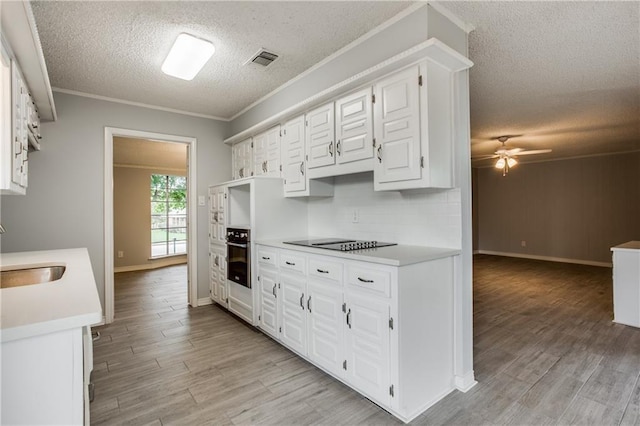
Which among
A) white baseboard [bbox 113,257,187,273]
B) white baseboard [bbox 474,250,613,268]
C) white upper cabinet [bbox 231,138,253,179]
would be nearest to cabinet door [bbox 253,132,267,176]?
white upper cabinet [bbox 231,138,253,179]

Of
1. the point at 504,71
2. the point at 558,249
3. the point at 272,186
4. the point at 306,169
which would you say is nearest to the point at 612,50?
the point at 504,71

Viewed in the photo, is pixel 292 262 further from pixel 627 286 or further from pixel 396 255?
pixel 627 286

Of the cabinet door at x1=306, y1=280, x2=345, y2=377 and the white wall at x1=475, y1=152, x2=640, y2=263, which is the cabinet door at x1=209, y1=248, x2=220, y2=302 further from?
the white wall at x1=475, y1=152, x2=640, y2=263

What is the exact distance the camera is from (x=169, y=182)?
7.76 m

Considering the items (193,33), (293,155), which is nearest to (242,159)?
(293,155)

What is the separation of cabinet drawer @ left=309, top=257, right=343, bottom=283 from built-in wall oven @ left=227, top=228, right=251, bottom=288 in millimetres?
1060

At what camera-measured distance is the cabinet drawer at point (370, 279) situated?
6.23ft

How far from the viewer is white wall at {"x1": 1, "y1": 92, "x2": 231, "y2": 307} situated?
3289 mm

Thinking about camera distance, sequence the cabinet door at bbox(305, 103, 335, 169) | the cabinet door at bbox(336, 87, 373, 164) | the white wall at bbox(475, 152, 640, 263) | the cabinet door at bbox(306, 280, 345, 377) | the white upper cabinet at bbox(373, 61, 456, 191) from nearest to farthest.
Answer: the white upper cabinet at bbox(373, 61, 456, 191) < the cabinet door at bbox(306, 280, 345, 377) < the cabinet door at bbox(336, 87, 373, 164) < the cabinet door at bbox(305, 103, 335, 169) < the white wall at bbox(475, 152, 640, 263)

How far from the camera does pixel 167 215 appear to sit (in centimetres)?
771

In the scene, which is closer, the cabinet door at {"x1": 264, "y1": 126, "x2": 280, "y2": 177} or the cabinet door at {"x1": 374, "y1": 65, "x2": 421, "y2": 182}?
the cabinet door at {"x1": 374, "y1": 65, "x2": 421, "y2": 182}

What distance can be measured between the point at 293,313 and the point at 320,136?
5.08ft

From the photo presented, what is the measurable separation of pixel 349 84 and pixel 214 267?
9.64ft

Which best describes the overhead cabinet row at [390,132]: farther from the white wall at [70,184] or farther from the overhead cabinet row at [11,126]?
the white wall at [70,184]
